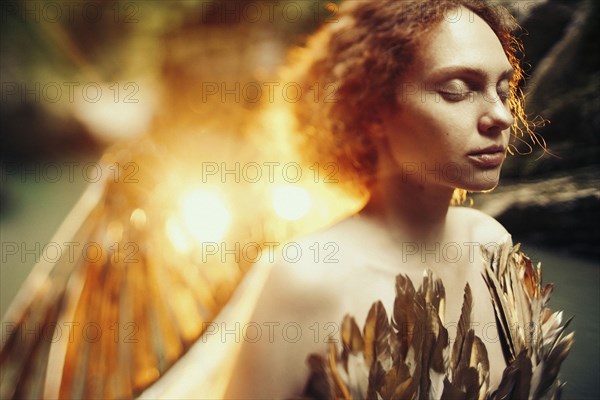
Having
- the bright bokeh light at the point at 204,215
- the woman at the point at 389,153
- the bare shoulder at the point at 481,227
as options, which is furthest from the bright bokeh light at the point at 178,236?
the bare shoulder at the point at 481,227

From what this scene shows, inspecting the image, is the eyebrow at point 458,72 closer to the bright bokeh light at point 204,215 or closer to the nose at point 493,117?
the nose at point 493,117

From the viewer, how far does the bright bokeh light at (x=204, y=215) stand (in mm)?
445

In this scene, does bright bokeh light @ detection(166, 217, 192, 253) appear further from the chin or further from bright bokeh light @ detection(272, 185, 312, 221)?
the chin

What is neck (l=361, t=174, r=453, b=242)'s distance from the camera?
1.20ft

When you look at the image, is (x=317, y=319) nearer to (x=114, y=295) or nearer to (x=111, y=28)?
(x=114, y=295)

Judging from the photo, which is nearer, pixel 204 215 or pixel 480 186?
pixel 480 186

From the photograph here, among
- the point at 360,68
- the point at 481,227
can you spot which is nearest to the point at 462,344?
the point at 481,227

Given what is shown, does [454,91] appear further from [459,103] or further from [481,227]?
[481,227]

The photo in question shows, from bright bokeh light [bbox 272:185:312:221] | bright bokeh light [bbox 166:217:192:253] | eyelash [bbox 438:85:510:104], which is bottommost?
bright bokeh light [bbox 166:217:192:253]

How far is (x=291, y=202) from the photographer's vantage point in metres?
0.44

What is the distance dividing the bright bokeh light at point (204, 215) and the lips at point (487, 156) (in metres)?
0.23

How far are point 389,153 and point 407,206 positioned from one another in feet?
0.14

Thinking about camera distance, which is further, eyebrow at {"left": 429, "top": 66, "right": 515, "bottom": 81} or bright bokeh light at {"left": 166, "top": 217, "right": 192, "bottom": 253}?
bright bokeh light at {"left": 166, "top": 217, "right": 192, "bottom": 253}

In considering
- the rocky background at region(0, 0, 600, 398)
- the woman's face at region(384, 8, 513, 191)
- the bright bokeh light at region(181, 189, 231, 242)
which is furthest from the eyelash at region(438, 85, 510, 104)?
the bright bokeh light at region(181, 189, 231, 242)
